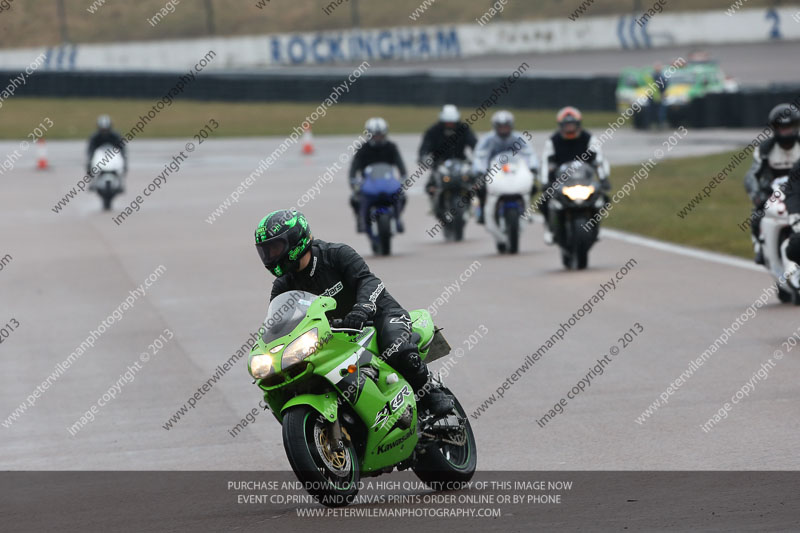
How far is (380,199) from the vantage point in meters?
19.4

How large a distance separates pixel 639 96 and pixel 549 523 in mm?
37959

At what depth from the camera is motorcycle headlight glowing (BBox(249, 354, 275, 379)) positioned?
6.70 metres

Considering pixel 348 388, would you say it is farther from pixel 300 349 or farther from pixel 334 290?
pixel 334 290

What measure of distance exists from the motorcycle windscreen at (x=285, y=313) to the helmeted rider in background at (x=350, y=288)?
0.27m

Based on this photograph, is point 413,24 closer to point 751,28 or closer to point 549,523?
point 751,28

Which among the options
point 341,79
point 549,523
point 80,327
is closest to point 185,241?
point 80,327

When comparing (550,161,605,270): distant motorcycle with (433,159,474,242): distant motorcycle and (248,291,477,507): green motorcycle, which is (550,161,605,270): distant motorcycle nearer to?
(433,159,474,242): distant motorcycle

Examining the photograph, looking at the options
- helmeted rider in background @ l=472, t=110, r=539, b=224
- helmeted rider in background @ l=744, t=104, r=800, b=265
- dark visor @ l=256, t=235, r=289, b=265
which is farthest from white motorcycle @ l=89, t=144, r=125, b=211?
dark visor @ l=256, t=235, r=289, b=265

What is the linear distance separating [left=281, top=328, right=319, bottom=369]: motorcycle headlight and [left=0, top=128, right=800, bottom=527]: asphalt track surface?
1848 millimetres

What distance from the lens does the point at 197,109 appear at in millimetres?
54562

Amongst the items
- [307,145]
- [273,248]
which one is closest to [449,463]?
[273,248]

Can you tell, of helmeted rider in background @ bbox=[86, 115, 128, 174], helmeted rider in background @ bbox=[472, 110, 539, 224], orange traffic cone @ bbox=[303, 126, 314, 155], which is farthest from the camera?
orange traffic cone @ bbox=[303, 126, 314, 155]

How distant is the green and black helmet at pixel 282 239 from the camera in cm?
701

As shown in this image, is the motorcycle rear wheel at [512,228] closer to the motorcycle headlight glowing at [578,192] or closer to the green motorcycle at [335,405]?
the motorcycle headlight glowing at [578,192]
